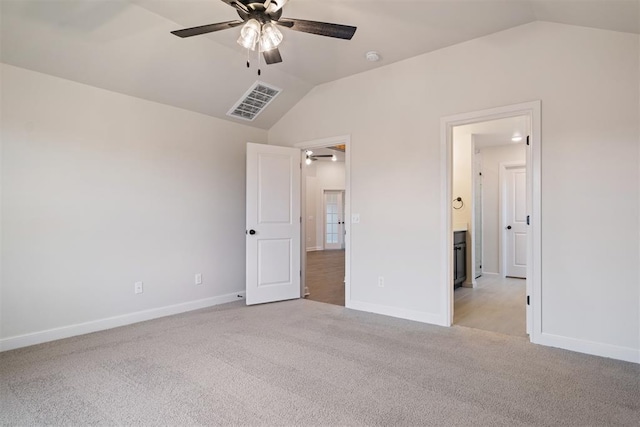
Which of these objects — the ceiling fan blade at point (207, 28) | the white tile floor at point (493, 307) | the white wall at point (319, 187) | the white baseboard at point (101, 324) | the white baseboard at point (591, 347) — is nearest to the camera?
the ceiling fan blade at point (207, 28)

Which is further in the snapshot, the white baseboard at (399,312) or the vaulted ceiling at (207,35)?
the white baseboard at (399,312)

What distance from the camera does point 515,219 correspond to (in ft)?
20.8

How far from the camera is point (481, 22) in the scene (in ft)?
9.88

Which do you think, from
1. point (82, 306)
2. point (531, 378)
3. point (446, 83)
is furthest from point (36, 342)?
point (446, 83)

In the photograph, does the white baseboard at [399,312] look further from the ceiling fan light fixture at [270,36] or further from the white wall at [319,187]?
the white wall at [319,187]

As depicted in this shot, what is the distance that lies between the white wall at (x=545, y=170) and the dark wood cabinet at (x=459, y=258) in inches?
63.5

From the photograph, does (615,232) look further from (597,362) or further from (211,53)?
(211,53)

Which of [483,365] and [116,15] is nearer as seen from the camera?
[483,365]

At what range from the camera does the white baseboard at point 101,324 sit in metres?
2.97

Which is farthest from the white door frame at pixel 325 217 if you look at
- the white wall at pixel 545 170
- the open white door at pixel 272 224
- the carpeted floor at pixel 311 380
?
the carpeted floor at pixel 311 380

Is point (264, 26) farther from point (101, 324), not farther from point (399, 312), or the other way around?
point (101, 324)

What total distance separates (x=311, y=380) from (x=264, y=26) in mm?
2383

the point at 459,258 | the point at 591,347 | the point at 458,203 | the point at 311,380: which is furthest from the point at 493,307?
the point at 311,380

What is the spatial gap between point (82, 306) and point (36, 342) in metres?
0.42
